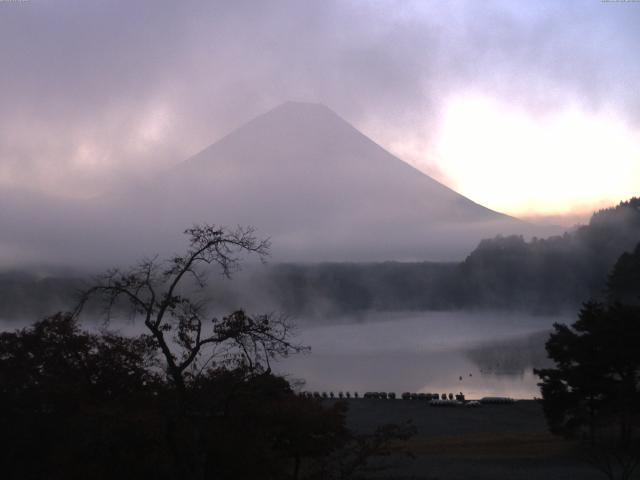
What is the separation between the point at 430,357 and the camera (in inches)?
2292

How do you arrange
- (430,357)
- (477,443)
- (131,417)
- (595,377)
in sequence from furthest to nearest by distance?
(430,357)
(477,443)
(595,377)
(131,417)

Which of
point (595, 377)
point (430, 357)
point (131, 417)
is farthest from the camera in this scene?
point (430, 357)

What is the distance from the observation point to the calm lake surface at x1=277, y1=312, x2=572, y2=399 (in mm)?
42000

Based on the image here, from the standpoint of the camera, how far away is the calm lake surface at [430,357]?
4200cm

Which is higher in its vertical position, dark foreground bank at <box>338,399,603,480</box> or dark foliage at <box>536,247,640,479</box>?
dark foliage at <box>536,247,640,479</box>

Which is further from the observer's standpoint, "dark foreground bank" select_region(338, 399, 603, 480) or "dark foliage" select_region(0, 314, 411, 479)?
"dark foreground bank" select_region(338, 399, 603, 480)

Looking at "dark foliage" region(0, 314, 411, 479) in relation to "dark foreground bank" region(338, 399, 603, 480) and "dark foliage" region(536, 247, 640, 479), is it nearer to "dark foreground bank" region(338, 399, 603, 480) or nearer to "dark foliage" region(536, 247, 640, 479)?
"dark foreground bank" region(338, 399, 603, 480)

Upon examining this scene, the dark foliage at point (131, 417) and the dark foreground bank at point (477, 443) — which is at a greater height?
the dark foliage at point (131, 417)

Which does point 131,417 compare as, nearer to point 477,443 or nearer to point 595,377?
point 595,377

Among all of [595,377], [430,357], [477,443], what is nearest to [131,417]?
[595,377]

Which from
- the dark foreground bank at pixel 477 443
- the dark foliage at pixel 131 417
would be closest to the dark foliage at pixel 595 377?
the dark foreground bank at pixel 477 443

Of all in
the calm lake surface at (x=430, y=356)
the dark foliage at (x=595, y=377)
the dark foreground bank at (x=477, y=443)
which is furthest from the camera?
the calm lake surface at (x=430, y=356)

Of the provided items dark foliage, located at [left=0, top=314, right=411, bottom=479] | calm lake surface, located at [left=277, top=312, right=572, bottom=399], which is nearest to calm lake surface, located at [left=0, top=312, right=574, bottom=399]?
calm lake surface, located at [left=277, top=312, right=572, bottom=399]

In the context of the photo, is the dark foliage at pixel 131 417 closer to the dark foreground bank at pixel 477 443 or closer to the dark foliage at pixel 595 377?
the dark foreground bank at pixel 477 443
